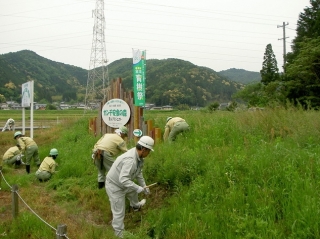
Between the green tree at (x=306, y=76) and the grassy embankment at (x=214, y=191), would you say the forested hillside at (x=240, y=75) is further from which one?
the grassy embankment at (x=214, y=191)

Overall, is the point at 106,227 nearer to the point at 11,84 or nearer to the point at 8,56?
the point at 11,84

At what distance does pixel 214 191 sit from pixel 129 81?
45.8m

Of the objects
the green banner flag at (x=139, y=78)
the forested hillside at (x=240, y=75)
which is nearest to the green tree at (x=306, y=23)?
the green banner flag at (x=139, y=78)

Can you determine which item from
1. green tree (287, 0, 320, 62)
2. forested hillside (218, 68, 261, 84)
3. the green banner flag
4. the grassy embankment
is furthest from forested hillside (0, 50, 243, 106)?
forested hillside (218, 68, 261, 84)

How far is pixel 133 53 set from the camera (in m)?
10.9

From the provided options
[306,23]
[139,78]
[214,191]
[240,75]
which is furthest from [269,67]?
[240,75]

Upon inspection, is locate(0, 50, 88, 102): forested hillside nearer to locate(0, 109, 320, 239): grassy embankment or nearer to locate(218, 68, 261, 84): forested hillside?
locate(218, 68, 261, 84): forested hillside

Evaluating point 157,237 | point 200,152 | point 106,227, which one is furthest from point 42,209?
point 200,152

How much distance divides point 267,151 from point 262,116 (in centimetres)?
314

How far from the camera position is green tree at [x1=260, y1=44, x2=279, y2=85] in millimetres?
35375

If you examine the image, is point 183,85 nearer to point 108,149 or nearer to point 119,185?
point 108,149

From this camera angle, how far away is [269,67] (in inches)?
1427

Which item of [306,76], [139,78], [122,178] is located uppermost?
[306,76]

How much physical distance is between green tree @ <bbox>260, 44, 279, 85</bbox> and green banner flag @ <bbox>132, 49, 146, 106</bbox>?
27.6 meters
